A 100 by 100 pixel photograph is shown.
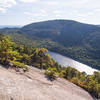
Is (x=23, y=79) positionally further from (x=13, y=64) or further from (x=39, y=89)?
(x=13, y=64)

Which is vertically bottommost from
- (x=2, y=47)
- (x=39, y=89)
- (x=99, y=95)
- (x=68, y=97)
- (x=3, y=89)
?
(x=99, y=95)

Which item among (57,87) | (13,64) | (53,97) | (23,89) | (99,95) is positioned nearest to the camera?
(23,89)

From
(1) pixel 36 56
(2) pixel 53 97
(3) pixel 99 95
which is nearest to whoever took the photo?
(2) pixel 53 97

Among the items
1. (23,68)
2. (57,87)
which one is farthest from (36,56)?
(57,87)

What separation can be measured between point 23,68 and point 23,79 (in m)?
3.25

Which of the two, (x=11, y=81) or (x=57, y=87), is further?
(x=57, y=87)

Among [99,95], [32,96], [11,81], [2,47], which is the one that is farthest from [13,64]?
[99,95]

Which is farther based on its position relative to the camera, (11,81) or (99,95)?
(99,95)

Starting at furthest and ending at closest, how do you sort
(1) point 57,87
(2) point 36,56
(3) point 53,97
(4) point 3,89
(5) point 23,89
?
(2) point 36,56
(1) point 57,87
(3) point 53,97
(5) point 23,89
(4) point 3,89

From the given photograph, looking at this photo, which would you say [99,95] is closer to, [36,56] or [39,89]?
[39,89]

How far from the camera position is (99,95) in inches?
807

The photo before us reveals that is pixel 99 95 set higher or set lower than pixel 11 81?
lower

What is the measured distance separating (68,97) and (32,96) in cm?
536

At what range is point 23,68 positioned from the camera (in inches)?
709
